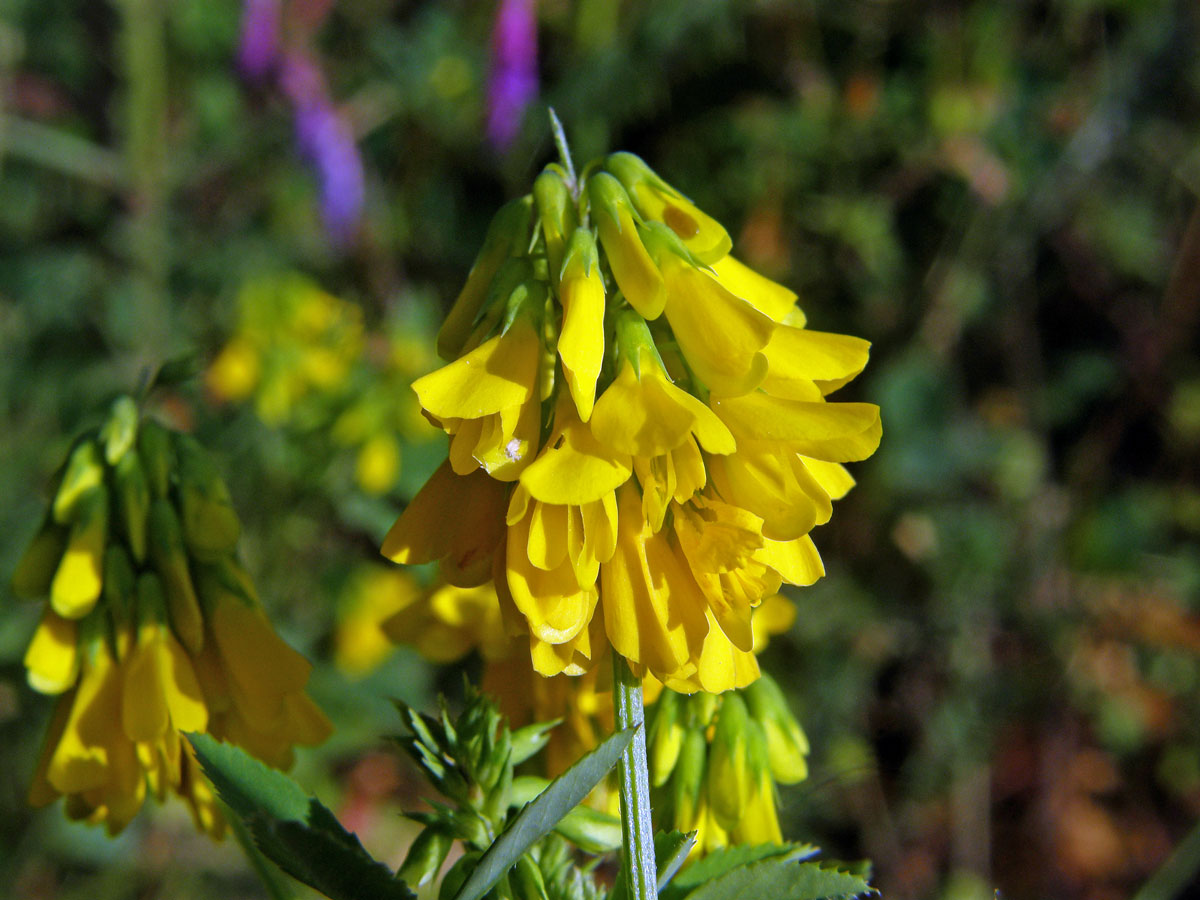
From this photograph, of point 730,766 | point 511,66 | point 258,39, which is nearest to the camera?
point 730,766

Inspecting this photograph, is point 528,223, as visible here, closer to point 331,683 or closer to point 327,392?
point 327,392

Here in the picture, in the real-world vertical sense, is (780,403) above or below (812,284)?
above

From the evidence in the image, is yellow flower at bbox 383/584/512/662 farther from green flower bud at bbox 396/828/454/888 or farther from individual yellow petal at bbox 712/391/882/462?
individual yellow petal at bbox 712/391/882/462

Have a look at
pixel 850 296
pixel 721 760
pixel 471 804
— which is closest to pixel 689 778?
pixel 721 760

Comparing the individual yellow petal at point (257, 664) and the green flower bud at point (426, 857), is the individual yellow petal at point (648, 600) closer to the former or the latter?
the green flower bud at point (426, 857)

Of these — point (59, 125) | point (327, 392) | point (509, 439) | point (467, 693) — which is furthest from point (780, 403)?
point (59, 125)

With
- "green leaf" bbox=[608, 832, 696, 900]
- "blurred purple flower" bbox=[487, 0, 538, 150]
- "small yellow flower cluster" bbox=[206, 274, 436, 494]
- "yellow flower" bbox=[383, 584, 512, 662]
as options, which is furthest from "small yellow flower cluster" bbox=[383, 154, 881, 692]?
"blurred purple flower" bbox=[487, 0, 538, 150]

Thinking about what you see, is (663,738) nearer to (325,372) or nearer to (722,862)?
(722,862)
